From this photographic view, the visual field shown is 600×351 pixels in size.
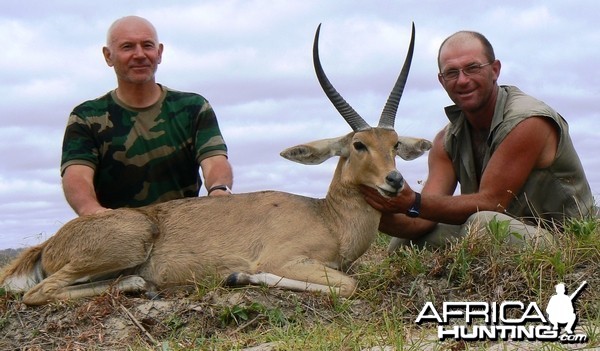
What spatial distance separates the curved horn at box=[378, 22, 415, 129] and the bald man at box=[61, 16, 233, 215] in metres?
2.05

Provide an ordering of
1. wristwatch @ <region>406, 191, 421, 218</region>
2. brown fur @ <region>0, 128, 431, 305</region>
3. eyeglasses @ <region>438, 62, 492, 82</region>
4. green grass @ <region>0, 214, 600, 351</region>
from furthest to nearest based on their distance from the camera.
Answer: eyeglasses @ <region>438, 62, 492, 82</region> → wristwatch @ <region>406, 191, 421, 218</region> → brown fur @ <region>0, 128, 431, 305</region> → green grass @ <region>0, 214, 600, 351</region>

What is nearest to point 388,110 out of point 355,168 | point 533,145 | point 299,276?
point 355,168

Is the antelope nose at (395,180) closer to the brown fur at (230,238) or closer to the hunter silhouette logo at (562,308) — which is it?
the brown fur at (230,238)

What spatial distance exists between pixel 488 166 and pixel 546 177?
76cm

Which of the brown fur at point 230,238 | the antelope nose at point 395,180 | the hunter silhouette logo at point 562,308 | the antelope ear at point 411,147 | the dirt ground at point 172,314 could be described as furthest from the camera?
the antelope ear at point 411,147

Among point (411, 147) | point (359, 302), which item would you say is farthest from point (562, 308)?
point (411, 147)

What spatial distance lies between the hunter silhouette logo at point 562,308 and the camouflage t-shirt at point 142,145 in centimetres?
437

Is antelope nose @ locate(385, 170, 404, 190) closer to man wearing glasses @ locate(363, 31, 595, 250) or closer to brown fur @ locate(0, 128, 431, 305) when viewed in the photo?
brown fur @ locate(0, 128, 431, 305)

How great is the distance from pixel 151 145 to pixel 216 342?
402 cm

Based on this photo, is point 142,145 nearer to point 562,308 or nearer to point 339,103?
point 339,103

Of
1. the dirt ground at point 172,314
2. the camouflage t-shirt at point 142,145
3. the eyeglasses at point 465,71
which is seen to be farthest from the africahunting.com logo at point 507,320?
the camouflage t-shirt at point 142,145

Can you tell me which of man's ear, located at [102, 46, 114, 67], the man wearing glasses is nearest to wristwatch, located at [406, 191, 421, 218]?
the man wearing glasses

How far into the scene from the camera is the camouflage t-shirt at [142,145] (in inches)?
361

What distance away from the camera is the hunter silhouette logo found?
5414 mm
